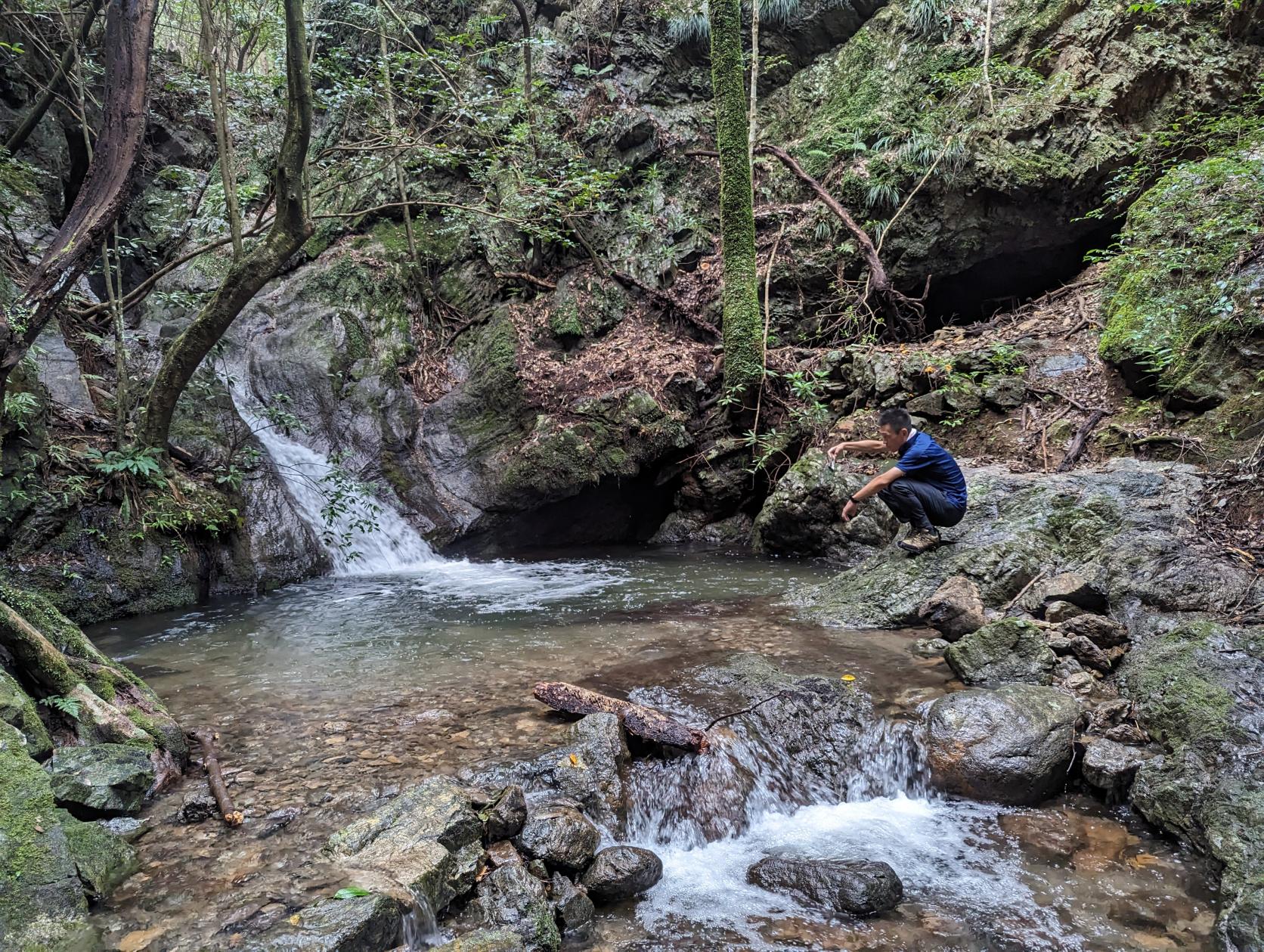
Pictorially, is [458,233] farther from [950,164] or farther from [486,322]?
[950,164]

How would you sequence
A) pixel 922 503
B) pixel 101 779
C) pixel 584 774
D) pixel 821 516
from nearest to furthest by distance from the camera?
pixel 101 779 → pixel 584 774 → pixel 922 503 → pixel 821 516

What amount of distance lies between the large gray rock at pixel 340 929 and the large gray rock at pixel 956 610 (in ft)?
13.2

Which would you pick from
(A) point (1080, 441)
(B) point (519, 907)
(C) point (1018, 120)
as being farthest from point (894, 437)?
(C) point (1018, 120)

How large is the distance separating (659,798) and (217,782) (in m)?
2.01

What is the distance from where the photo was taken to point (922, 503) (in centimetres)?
587

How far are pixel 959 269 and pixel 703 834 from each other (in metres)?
9.83

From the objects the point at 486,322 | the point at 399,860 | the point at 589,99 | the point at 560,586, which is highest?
the point at 589,99

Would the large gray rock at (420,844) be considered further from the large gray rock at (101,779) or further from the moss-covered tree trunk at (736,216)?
the moss-covered tree trunk at (736,216)

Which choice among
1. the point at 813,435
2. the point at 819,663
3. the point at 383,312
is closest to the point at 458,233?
the point at 383,312

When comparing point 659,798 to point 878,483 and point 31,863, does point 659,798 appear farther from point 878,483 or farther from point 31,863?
point 878,483

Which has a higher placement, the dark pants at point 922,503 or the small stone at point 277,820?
the dark pants at point 922,503

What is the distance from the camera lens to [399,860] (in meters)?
2.48

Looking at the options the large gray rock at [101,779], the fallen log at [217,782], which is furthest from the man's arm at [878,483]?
the large gray rock at [101,779]

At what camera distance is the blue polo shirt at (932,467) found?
18.6 ft
